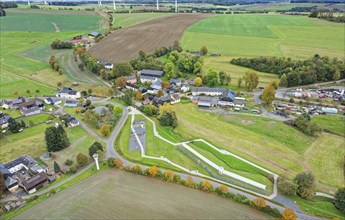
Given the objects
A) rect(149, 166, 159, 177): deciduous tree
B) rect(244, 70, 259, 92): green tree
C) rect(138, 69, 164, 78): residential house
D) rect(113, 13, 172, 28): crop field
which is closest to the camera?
rect(149, 166, 159, 177): deciduous tree

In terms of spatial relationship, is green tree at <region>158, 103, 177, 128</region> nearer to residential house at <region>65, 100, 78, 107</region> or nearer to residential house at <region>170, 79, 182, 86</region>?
residential house at <region>170, 79, 182, 86</region>

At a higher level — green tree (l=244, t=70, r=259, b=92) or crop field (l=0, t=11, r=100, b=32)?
crop field (l=0, t=11, r=100, b=32)

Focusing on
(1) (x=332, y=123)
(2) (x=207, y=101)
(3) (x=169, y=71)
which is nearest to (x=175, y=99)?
(2) (x=207, y=101)

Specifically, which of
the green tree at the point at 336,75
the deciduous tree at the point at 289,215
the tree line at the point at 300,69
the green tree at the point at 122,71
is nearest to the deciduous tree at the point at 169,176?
the deciduous tree at the point at 289,215

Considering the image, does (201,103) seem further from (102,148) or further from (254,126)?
→ (102,148)

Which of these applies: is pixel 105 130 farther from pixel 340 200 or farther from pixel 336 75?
pixel 336 75

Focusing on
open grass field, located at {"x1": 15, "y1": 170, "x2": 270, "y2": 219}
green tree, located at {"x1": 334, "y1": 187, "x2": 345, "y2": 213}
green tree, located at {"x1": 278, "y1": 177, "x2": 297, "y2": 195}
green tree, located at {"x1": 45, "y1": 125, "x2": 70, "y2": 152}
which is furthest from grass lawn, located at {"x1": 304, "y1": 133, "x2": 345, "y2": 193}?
green tree, located at {"x1": 45, "y1": 125, "x2": 70, "y2": 152}
